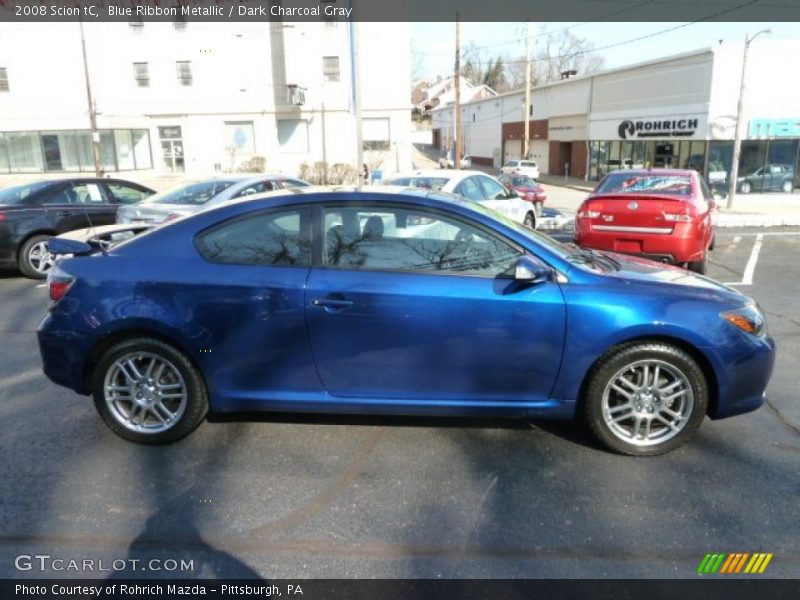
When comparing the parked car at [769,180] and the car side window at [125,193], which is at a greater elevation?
the car side window at [125,193]

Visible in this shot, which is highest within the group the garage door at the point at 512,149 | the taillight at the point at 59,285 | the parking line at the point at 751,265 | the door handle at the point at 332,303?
the garage door at the point at 512,149

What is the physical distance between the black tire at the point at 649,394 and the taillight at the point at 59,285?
3166 mm

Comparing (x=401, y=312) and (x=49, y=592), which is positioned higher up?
(x=401, y=312)

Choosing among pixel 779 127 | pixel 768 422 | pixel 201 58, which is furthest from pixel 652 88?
pixel 768 422

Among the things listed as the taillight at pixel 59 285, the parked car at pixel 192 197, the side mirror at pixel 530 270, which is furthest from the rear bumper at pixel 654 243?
the taillight at pixel 59 285

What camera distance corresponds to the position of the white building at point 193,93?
112 feet

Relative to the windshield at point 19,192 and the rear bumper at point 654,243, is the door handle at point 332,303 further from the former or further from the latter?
the windshield at point 19,192

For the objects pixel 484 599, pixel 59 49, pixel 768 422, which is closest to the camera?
pixel 484 599

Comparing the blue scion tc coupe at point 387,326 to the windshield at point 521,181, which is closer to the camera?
the blue scion tc coupe at point 387,326

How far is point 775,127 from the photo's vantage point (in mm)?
25859

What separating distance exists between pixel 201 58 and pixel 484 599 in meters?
36.9

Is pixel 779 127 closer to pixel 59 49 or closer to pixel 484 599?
pixel 484 599

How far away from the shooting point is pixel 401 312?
348 cm

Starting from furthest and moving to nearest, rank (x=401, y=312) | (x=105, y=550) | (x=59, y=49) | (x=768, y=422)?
(x=59, y=49), (x=768, y=422), (x=401, y=312), (x=105, y=550)
